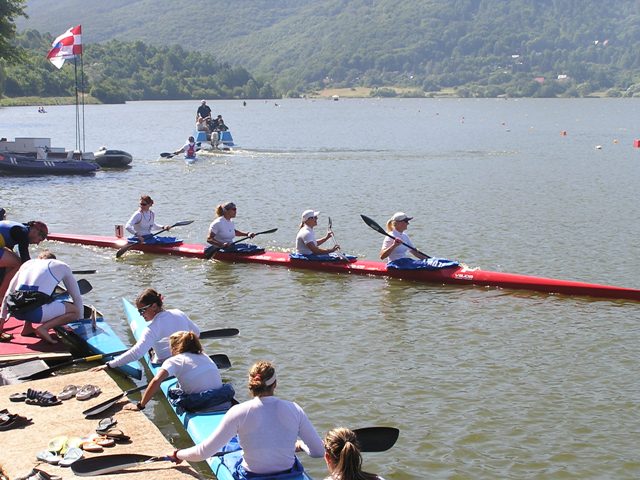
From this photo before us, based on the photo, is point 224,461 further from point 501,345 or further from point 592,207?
point 592,207

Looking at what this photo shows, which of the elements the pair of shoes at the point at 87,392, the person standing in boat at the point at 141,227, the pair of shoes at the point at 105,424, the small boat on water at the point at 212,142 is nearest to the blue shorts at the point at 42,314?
the pair of shoes at the point at 87,392

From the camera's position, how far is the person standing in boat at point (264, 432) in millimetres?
8734

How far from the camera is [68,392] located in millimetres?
11711

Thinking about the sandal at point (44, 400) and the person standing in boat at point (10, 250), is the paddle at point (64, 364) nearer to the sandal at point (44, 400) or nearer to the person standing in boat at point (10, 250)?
the sandal at point (44, 400)

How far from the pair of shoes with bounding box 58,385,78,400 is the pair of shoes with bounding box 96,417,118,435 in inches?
42.7

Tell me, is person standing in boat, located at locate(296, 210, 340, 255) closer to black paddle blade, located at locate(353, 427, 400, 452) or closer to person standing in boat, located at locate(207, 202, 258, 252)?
person standing in boat, located at locate(207, 202, 258, 252)

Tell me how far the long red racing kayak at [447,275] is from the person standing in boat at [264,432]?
10901 millimetres

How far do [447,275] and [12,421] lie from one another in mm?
11075

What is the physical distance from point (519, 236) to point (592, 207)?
24.2ft

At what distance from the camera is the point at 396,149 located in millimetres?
59812

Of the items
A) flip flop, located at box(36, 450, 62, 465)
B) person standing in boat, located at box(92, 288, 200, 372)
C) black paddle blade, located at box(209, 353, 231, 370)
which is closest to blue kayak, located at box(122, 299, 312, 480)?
person standing in boat, located at box(92, 288, 200, 372)

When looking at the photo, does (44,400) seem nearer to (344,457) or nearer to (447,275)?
(344,457)

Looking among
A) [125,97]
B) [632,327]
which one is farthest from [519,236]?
[125,97]

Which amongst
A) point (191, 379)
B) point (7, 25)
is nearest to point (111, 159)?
point (7, 25)
